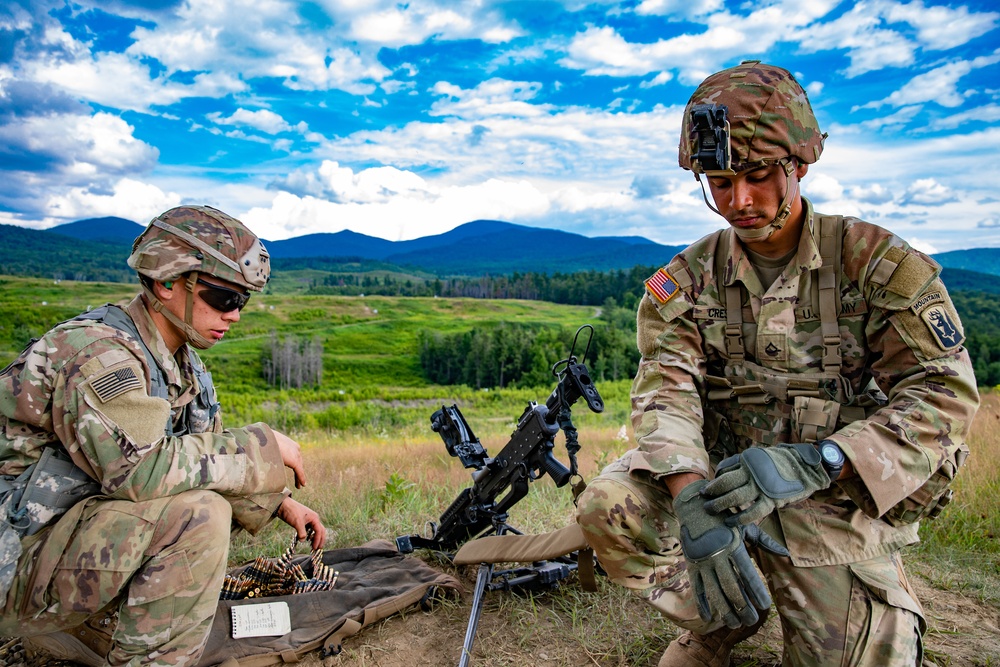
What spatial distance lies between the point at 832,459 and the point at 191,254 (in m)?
2.79

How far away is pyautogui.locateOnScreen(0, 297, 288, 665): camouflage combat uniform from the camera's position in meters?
2.68

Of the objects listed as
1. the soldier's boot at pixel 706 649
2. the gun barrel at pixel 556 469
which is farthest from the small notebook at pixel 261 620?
the soldier's boot at pixel 706 649

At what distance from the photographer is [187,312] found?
3.12 meters

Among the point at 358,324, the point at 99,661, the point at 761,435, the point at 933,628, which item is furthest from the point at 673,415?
the point at 358,324

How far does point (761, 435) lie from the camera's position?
116 inches

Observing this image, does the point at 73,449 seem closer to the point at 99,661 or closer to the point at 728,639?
the point at 99,661

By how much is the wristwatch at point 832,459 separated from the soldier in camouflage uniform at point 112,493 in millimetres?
2299

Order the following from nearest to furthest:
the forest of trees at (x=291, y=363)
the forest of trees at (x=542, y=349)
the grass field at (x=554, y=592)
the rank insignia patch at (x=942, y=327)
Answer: the rank insignia patch at (x=942, y=327) → the grass field at (x=554, y=592) → the forest of trees at (x=542, y=349) → the forest of trees at (x=291, y=363)

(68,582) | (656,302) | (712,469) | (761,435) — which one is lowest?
(68,582)

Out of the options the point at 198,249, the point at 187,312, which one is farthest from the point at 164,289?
the point at 198,249

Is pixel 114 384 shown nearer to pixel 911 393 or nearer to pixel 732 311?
pixel 732 311

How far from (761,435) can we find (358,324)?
76905 millimetres

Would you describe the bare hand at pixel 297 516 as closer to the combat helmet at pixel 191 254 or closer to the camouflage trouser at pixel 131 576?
the camouflage trouser at pixel 131 576

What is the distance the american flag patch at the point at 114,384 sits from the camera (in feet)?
8.72
